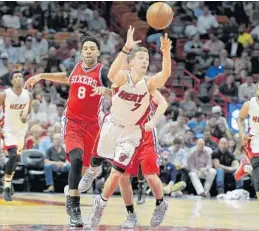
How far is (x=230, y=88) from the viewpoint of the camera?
21422 mm

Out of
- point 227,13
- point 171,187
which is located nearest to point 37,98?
point 171,187

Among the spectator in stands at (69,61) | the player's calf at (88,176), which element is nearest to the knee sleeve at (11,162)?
the player's calf at (88,176)

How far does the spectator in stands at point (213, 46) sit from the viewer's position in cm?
2328

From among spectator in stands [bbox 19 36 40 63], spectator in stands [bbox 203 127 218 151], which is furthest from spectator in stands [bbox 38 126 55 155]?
spectator in stands [bbox 19 36 40 63]

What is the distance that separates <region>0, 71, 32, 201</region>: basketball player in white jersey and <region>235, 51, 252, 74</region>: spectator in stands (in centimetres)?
965

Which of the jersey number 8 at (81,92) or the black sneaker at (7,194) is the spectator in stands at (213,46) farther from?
the jersey number 8 at (81,92)

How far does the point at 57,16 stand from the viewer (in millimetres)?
23609

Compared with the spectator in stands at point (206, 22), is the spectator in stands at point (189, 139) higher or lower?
lower

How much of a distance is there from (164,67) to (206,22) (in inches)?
615

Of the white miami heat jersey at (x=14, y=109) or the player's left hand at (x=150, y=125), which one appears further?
the white miami heat jersey at (x=14, y=109)

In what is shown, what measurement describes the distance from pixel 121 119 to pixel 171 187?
7.60 metres

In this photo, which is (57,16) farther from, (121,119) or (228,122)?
(121,119)

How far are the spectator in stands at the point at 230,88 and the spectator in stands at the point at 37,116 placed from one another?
5.17 metres

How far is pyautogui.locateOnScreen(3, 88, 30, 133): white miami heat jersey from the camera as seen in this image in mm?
13950
